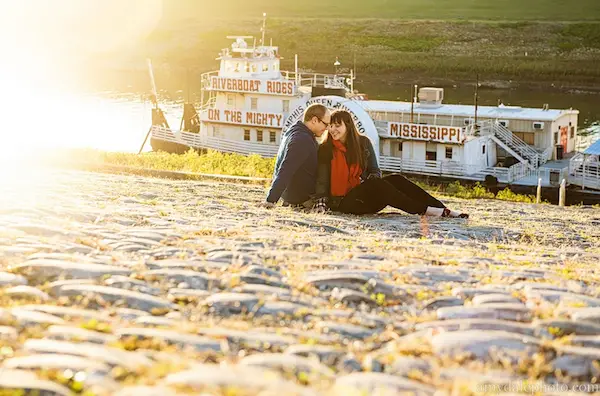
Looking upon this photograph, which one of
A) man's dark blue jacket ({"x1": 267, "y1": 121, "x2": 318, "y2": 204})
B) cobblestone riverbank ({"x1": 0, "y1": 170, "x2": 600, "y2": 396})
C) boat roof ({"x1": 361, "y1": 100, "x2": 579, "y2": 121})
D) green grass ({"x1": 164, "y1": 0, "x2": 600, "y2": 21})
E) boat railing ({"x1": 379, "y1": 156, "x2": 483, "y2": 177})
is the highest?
green grass ({"x1": 164, "y1": 0, "x2": 600, "y2": 21})

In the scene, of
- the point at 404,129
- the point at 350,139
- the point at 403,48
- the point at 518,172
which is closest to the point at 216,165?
the point at 404,129

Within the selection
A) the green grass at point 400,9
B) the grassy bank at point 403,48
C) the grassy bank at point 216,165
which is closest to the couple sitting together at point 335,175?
the grassy bank at point 216,165

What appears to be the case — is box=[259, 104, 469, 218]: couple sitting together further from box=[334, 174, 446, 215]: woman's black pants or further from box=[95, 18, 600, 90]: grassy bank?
box=[95, 18, 600, 90]: grassy bank

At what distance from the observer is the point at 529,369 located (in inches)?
189

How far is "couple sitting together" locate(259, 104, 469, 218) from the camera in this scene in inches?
431

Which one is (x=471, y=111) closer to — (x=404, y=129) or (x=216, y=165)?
(x=404, y=129)

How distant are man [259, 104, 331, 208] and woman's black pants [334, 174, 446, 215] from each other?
570 mm

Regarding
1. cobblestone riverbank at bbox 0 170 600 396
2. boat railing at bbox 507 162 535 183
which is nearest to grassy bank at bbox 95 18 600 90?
boat railing at bbox 507 162 535 183

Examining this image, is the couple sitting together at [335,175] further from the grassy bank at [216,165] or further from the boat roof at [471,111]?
the boat roof at [471,111]

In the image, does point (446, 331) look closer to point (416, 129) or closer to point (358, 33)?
point (416, 129)

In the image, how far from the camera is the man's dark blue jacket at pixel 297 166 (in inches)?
431

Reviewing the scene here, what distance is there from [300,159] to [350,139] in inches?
27.5

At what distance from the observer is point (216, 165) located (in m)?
30.3

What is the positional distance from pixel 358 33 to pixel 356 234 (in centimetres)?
10185
